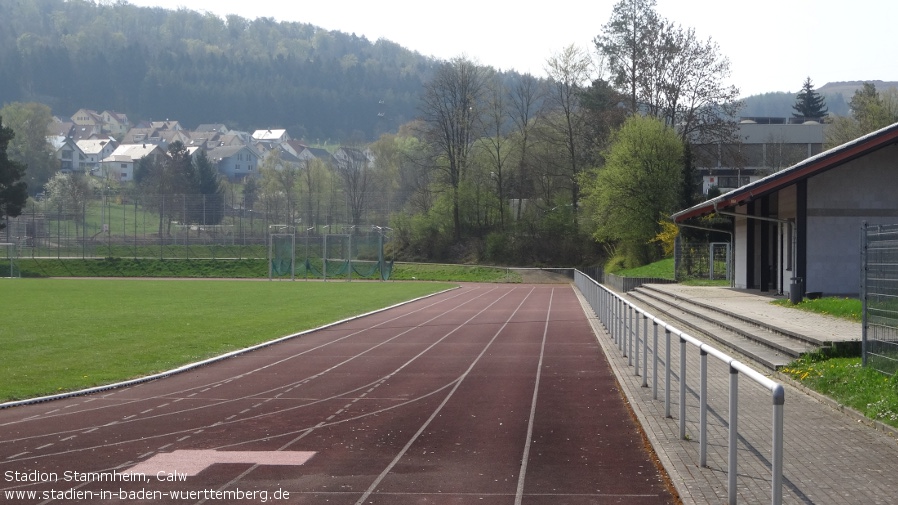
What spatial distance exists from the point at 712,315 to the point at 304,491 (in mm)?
16195

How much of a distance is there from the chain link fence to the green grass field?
11029mm

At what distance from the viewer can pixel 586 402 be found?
A: 474 inches

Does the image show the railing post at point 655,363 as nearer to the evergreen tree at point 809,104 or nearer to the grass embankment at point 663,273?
the grass embankment at point 663,273

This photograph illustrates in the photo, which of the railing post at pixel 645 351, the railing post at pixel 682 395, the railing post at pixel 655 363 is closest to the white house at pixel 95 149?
the railing post at pixel 645 351

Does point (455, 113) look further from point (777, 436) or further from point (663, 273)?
point (777, 436)

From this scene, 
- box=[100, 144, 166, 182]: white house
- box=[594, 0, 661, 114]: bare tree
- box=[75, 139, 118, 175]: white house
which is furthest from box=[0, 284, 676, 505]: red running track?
box=[75, 139, 118, 175]: white house

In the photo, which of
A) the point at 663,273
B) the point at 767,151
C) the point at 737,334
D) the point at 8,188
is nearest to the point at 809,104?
the point at 767,151

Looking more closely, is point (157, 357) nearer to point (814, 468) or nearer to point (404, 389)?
point (404, 389)

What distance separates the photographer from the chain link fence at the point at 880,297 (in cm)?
1084

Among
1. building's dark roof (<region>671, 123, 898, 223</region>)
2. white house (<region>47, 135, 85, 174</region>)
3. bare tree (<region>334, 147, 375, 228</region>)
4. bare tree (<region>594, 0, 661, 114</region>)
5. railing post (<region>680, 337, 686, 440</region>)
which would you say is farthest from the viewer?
white house (<region>47, 135, 85, 174</region>)

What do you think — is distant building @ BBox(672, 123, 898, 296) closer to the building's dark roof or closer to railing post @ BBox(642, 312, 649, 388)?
the building's dark roof

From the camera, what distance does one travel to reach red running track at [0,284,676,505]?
24.7 feet

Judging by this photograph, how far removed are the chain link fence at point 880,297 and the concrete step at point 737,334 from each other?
77.4 inches

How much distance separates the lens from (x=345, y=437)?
9734 millimetres
